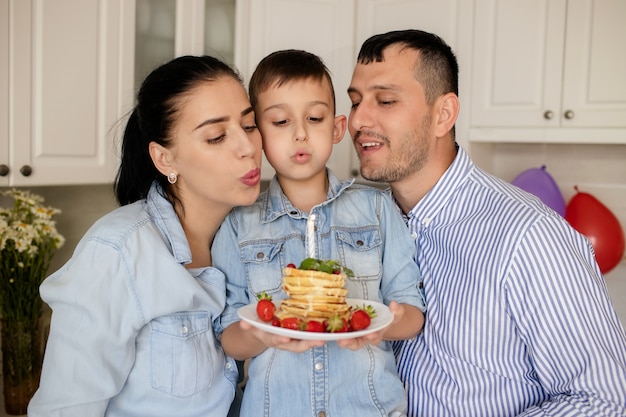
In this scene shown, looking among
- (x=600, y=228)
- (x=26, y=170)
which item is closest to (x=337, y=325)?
(x=26, y=170)

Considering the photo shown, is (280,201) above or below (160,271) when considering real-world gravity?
above

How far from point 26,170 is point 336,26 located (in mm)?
1421

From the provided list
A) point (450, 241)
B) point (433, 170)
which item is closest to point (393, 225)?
point (450, 241)

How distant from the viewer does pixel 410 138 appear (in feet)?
5.28

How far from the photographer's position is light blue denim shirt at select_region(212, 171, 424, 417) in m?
1.28

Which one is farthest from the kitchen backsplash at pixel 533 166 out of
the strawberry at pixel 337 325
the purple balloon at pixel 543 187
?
the strawberry at pixel 337 325

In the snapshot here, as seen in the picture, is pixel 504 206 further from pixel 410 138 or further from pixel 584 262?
pixel 410 138

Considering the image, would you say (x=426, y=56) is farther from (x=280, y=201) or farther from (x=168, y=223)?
(x=168, y=223)

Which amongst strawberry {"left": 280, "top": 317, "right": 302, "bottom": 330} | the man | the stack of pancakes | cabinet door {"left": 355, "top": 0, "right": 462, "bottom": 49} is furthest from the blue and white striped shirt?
cabinet door {"left": 355, "top": 0, "right": 462, "bottom": 49}

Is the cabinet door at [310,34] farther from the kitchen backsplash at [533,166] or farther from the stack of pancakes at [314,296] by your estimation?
the stack of pancakes at [314,296]

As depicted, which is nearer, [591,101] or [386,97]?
[386,97]

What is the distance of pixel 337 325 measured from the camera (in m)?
0.99

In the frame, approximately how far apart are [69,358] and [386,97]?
0.98 m

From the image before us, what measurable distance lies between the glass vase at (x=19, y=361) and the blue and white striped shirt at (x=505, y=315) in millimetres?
1167
